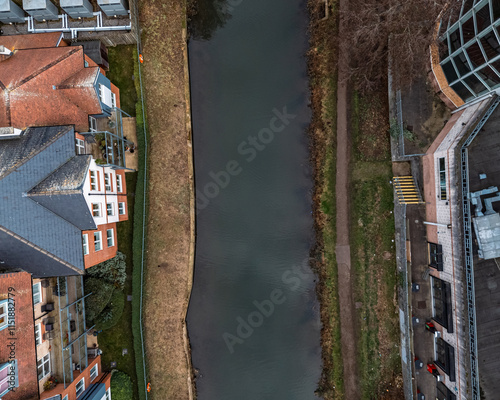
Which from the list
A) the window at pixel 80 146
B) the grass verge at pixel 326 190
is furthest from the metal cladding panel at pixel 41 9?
the grass verge at pixel 326 190

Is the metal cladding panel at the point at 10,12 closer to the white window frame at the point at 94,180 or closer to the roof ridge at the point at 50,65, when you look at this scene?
the roof ridge at the point at 50,65

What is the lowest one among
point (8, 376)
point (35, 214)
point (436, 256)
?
point (8, 376)

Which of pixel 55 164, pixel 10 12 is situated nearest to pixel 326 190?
pixel 55 164

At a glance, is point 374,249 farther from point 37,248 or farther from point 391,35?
point 37,248

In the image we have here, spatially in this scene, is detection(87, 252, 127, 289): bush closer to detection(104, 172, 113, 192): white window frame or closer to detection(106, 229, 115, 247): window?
detection(106, 229, 115, 247): window

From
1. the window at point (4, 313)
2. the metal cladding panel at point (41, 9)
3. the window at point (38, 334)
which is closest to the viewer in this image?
the window at point (4, 313)

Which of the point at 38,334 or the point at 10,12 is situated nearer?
the point at 38,334

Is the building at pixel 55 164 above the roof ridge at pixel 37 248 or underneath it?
above
